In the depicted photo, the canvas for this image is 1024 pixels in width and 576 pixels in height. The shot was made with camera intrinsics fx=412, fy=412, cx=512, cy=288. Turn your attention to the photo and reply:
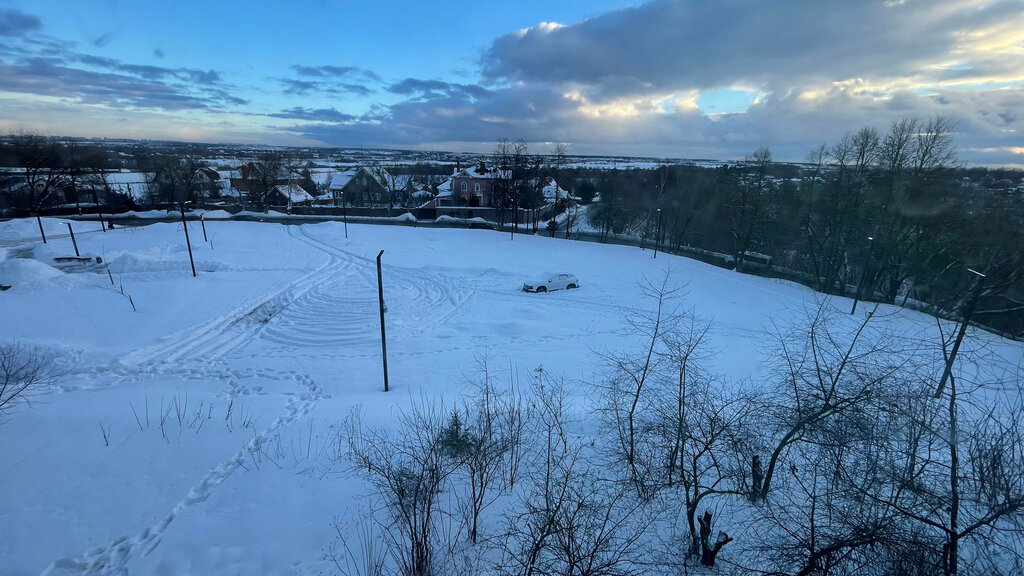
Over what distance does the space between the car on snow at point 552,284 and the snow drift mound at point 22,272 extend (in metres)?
22.7

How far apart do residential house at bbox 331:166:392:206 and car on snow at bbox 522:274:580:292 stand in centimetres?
4653

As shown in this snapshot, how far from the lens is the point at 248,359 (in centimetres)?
1323

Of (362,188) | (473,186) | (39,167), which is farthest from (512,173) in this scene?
(39,167)

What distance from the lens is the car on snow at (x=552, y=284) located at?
73.0ft

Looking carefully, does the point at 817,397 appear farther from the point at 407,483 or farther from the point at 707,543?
the point at 407,483

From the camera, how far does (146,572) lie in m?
4.74

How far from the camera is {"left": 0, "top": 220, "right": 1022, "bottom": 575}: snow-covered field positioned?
541cm

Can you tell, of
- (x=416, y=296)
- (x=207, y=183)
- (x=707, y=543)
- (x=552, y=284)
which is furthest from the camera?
(x=207, y=183)

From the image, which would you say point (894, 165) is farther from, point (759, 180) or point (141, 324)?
point (141, 324)

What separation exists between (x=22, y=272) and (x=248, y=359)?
1522cm

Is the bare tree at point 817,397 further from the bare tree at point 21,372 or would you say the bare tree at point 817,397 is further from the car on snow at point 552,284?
the car on snow at point 552,284

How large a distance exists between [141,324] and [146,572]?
556 inches

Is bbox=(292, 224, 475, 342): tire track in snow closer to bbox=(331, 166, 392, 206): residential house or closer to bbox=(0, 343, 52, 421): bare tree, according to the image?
bbox=(0, 343, 52, 421): bare tree

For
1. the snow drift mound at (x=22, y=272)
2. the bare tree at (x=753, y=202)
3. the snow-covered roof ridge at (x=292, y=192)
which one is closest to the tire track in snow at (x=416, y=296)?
the snow drift mound at (x=22, y=272)
